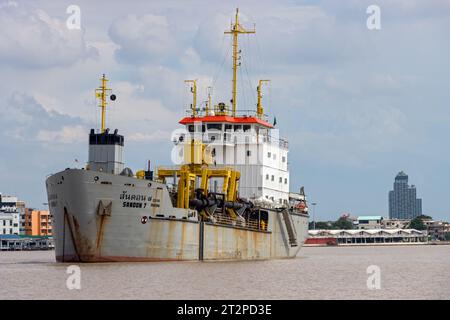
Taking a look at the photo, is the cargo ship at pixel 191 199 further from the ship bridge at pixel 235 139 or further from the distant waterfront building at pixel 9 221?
the distant waterfront building at pixel 9 221

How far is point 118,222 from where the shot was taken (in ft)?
155

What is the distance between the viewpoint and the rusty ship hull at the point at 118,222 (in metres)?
46.5

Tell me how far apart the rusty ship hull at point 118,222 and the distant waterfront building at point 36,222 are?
409 ft

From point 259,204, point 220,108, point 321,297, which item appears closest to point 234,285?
point 321,297

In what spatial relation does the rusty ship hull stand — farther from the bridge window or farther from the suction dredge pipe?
the bridge window

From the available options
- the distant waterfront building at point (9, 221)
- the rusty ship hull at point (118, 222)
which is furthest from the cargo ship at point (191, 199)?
the distant waterfront building at point (9, 221)

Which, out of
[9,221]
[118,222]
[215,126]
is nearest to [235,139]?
[215,126]

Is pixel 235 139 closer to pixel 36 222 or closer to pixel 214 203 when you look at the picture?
pixel 214 203

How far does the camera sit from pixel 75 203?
46.5 metres

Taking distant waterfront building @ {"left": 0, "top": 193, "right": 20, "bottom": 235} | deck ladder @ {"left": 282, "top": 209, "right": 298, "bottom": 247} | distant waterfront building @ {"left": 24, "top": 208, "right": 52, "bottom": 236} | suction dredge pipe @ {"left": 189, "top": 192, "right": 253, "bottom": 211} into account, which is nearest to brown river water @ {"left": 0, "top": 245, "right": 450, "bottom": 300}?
suction dredge pipe @ {"left": 189, "top": 192, "right": 253, "bottom": 211}

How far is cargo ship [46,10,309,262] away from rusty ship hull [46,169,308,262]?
0.05 meters
